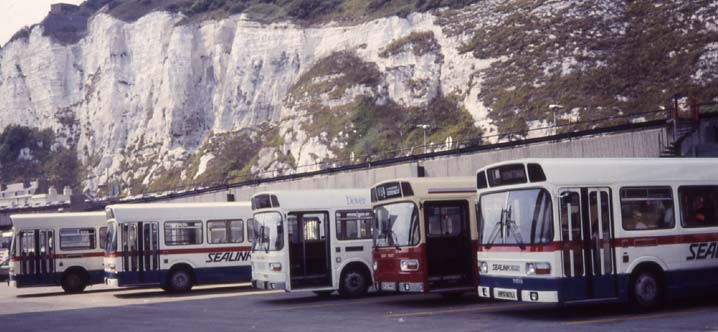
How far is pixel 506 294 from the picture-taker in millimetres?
15008

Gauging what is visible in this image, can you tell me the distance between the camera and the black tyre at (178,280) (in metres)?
26.4

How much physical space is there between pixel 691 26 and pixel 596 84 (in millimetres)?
10079

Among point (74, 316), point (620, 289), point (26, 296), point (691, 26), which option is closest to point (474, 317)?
point (620, 289)

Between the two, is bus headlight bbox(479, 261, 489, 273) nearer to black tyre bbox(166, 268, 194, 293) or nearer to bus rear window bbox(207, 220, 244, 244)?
bus rear window bbox(207, 220, 244, 244)

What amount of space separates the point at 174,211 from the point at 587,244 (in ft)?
50.9

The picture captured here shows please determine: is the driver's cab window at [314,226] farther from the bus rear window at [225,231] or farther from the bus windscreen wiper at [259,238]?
the bus rear window at [225,231]

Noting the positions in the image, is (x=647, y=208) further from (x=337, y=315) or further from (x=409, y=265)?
(x=337, y=315)

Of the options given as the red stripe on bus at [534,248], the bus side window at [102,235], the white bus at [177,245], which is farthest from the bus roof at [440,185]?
the bus side window at [102,235]

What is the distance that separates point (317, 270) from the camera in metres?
21.1

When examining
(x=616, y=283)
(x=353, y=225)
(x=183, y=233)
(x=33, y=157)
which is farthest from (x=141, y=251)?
(x=33, y=157)

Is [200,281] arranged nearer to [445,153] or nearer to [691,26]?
[445,153]

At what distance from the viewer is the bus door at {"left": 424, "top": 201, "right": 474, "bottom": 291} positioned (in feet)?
60.0

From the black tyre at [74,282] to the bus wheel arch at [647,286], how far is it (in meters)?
20.6

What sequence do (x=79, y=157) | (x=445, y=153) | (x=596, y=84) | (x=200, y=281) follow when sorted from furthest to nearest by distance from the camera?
(x=79, y=157)
(x=596, y=84)
(x=445, y=153)
(x=200, y=281)
